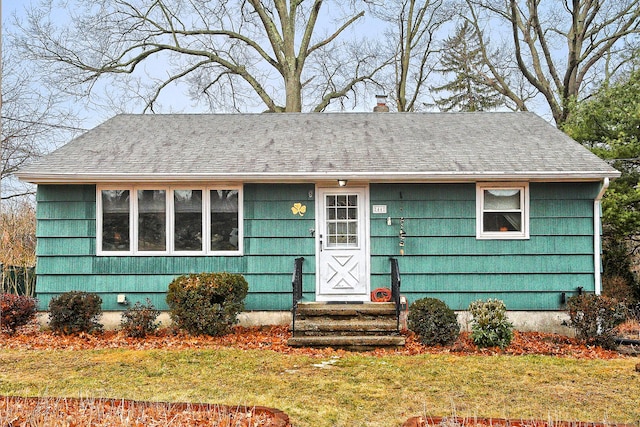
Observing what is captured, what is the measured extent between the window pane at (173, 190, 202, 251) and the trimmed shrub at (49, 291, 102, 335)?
1.61 meters

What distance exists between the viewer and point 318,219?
9.55m

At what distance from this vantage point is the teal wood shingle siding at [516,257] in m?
9.45

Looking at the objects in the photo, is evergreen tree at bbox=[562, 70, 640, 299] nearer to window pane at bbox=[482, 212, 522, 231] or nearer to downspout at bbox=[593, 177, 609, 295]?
downspout at bbox=[593, 177, 609, 295]

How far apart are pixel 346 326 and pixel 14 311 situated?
5408 millimetres

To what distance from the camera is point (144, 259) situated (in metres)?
9.43

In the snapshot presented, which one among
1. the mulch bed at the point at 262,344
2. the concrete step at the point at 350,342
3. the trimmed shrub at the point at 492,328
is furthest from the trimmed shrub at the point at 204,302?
the trimmed shrub at the point at 492,328

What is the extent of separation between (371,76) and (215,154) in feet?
42.8

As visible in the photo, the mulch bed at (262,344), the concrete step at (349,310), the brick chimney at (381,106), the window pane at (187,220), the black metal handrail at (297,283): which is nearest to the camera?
the mulch bed at (262,344)

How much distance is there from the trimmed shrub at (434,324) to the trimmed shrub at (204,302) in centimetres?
277

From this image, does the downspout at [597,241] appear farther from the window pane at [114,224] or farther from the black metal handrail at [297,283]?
the window pane at [114,224]

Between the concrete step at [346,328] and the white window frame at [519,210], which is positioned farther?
the white window frame at [519,210]

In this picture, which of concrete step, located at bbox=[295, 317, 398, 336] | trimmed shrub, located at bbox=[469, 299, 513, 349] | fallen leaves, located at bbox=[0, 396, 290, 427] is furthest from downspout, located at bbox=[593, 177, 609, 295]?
fallen leaves, located at bbox=[0, 396, 290, 427]

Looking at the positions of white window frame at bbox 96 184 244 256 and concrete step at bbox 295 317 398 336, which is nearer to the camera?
concrete step at bbox 295 317 398 336

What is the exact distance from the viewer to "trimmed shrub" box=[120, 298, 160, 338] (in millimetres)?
8742
